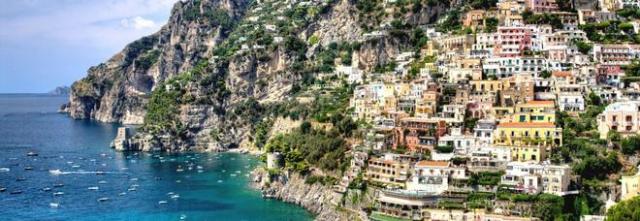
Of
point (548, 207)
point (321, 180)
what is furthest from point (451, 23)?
point (548, 207)

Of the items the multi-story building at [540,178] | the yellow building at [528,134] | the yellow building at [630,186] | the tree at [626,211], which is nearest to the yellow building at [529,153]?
the yellow building at [528,134]

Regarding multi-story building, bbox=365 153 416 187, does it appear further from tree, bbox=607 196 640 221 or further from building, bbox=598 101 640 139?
tree, bbox=607 196 640 221

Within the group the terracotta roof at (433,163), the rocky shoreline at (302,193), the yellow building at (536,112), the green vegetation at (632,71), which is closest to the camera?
the terracotta roof at (433,163)

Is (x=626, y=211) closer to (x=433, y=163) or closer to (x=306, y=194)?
(x=433, y=163)

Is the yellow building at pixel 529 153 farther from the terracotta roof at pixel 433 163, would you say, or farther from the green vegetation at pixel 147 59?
the green vegetation at pixel 147 59

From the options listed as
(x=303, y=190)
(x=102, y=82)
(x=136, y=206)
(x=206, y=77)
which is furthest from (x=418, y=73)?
(x=102, y=82)

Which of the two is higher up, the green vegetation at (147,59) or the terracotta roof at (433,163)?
the green vegetation at (147,59)

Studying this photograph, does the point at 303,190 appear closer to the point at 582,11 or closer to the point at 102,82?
the point at 582,11
